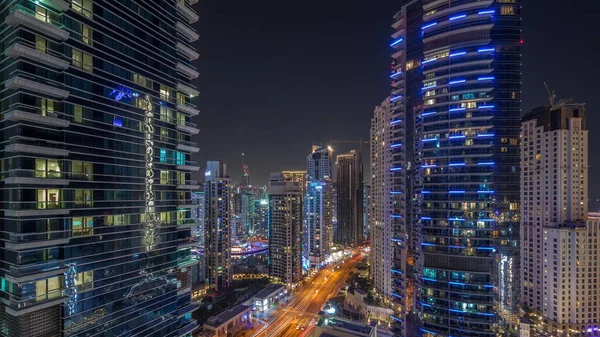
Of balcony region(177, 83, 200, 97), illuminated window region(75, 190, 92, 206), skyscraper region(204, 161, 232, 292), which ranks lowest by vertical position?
skyscraper region(204, 161, 232, 292)

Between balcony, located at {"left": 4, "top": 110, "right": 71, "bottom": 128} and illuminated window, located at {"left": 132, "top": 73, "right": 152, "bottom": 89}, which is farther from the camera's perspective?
illuminated window, located at {"left": 132, "top": 73, "right": 152, "bottom": 89}

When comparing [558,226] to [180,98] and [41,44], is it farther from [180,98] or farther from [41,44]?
[41,44]

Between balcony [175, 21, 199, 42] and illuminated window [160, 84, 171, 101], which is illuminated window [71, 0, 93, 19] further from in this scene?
balcony [175, 21, 199, 42]

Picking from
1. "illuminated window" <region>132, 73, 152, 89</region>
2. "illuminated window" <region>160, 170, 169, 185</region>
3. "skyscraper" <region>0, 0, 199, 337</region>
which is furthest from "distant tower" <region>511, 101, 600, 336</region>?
"illuminated window" <region>132, 73, 152, 89</region>

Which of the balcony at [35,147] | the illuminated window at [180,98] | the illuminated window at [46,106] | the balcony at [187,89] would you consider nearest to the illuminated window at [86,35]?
the illuminated window at [46,106]

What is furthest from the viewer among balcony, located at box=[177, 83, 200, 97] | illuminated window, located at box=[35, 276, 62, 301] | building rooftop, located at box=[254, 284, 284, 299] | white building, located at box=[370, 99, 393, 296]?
building rooftop, located at box=[254, 284, 284, 299]

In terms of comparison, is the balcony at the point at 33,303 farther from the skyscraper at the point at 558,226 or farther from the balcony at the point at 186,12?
the skyscraper at the point at 558,226

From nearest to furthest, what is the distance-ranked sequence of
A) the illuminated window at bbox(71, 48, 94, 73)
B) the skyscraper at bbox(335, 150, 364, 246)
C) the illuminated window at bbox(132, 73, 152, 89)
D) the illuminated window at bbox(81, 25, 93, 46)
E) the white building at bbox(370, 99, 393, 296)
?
the illuminated window at bbox(71, 48, 94, 73), the illuminated window at bbox(81, 25, 93, 46), the illuminated window at bbox(132, 73, 152, 89), the white building at bbox(370, 99, 393, 296), the skyscraper at bbox(335, 150, 364, 246)

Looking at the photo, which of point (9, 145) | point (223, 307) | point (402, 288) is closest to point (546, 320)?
point (402, 288)
